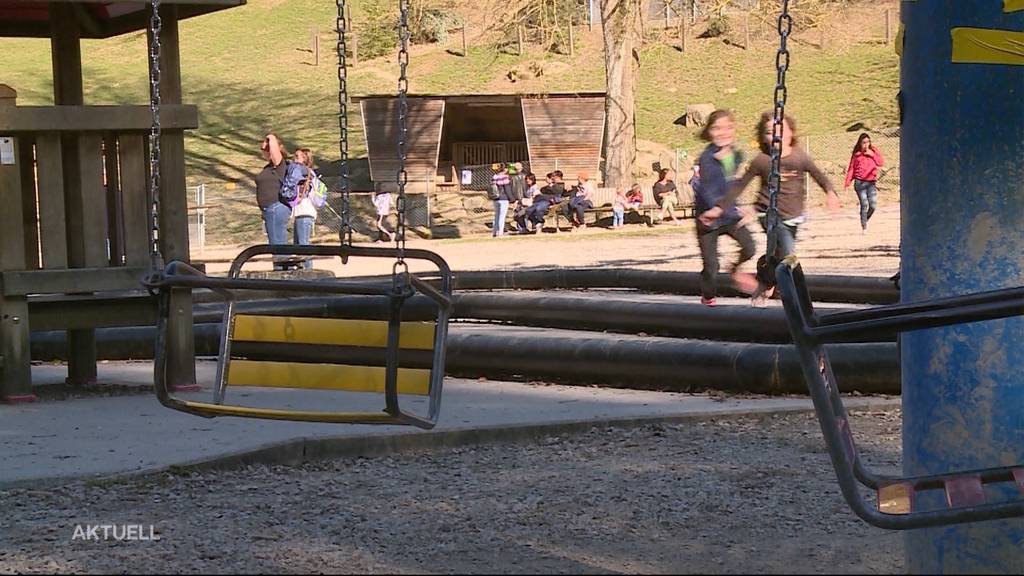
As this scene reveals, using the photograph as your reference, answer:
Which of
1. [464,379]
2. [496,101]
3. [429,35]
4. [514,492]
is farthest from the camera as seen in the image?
[429,35]

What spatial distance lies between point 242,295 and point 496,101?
A: 19.7m

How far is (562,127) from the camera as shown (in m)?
31.5

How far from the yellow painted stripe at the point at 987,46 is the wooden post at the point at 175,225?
5.23 m

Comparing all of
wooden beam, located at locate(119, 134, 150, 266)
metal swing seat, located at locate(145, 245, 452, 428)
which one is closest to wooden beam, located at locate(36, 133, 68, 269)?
wooden beam, located at locate(119, 134, 150, 266)

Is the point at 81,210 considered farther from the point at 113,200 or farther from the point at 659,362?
the point at 659,362

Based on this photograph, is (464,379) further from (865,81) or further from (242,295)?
(865,81)

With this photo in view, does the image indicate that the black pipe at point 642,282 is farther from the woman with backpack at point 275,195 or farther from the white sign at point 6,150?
the white sign at point 6,150

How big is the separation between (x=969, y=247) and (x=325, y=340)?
8.84 ft

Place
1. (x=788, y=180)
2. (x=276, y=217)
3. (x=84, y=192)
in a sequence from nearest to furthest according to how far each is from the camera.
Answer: (x=84, y=192) < (x=788, y=180) < (x=276, y=217)

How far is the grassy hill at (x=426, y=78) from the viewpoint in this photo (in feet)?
124

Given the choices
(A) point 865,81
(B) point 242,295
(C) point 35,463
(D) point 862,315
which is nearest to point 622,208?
(B) point 242,295

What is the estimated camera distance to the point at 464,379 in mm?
8898

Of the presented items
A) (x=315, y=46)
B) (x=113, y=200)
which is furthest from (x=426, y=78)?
(x=113, y=200)

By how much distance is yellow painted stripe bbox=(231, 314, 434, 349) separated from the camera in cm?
554
